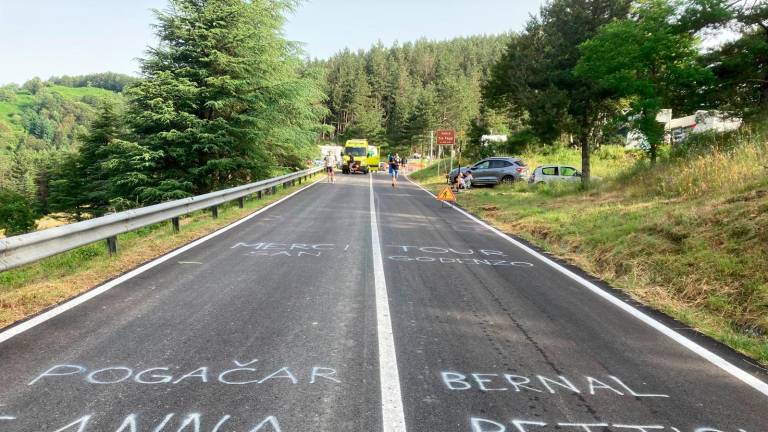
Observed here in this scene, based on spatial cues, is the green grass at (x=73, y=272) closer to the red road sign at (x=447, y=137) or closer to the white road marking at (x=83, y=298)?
the white road marking at (x=83, y=298)

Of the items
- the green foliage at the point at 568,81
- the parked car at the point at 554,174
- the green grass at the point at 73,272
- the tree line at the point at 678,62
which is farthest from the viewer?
the parked car at the point at 554,174

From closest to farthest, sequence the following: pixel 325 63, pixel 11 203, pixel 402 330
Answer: pixel 402 330 → pixel 11 203 → pixel 325 63

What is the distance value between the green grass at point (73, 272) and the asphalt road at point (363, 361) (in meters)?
0.47

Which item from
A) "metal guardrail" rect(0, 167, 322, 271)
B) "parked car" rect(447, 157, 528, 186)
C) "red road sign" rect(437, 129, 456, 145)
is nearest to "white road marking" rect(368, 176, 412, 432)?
"metal guardrail" rect(0, 167, 322, 271)

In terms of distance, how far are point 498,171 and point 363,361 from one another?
24.7 meters

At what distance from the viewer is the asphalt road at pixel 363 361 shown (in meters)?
2.92

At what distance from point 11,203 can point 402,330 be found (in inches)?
1649

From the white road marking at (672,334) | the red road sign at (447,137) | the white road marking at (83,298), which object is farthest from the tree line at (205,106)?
the white road marking at (672,334)

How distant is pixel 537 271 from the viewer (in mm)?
7316

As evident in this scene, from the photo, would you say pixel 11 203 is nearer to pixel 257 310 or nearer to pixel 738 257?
pixel 257 310

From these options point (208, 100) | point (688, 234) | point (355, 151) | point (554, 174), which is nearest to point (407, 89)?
point (355, 151)

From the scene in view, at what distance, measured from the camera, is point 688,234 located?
7.39 meters

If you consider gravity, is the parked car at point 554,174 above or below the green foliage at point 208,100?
below

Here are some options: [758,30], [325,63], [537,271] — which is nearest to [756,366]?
[537,271]
